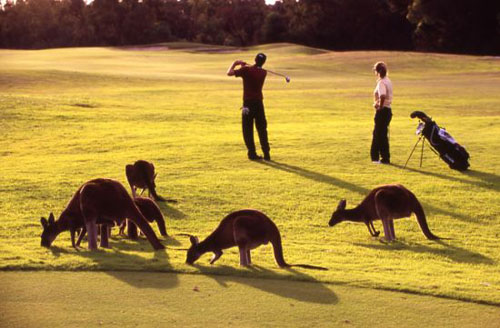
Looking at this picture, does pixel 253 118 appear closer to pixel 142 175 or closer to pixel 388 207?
pixel 142 175

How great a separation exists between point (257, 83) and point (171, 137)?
618cm

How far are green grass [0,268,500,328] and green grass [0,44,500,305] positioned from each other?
377 millimetres

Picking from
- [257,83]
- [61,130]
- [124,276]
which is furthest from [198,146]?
[124,276]

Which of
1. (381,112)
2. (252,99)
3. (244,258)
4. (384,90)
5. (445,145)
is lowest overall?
(445,145)

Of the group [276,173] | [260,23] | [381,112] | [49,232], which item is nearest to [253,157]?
[276,173]

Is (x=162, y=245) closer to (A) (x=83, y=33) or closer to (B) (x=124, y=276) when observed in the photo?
(B) (x=124, y=276)

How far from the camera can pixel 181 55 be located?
85.1 metres

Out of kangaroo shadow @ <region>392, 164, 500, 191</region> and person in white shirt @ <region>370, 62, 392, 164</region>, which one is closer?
kangaroo shadow @ <region>392, 164, 500, 191</region>

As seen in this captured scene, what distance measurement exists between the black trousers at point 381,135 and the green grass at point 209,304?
423 inches

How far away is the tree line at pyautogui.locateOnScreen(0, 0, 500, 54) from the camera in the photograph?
89.5 meters

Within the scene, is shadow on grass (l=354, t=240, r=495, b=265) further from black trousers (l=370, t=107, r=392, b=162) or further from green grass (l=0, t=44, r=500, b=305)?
black trousers (l=370, t=107, r=392, b=162)

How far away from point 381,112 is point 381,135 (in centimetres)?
60

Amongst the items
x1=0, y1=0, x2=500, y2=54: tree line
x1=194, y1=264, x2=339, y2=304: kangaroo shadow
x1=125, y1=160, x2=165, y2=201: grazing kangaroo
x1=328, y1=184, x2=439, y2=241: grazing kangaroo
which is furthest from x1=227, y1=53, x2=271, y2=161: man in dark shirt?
x1=0, y1=0, x2=500, y2=54: tree line

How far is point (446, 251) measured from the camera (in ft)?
36.5
